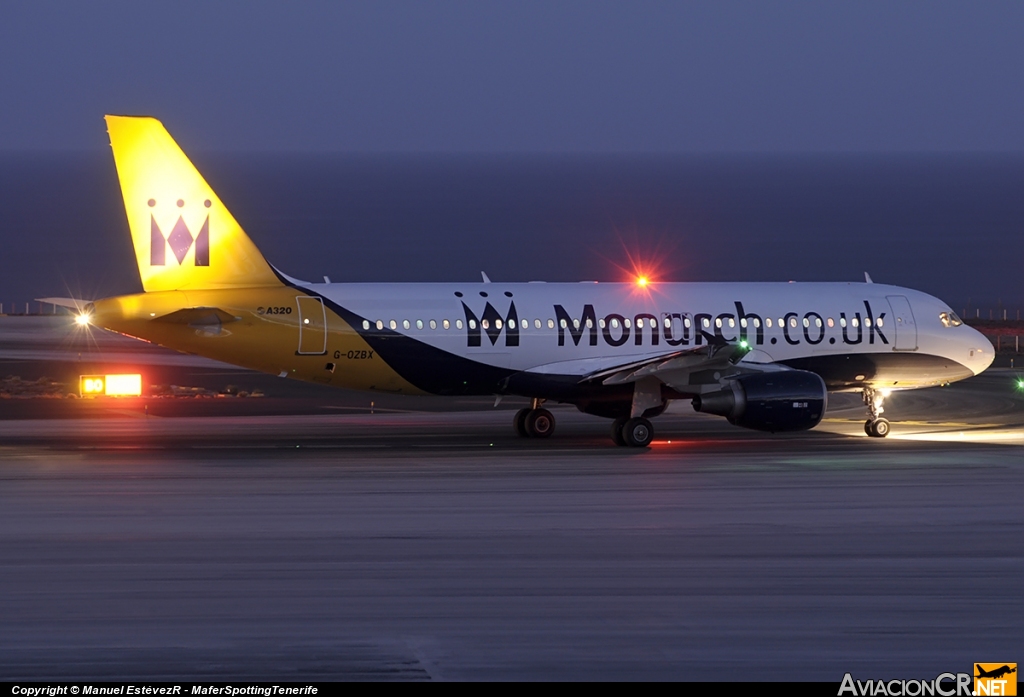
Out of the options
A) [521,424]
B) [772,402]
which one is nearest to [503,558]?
[772,402]

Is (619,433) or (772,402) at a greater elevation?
(772,402)

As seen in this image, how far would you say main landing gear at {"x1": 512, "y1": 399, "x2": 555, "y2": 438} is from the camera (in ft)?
128

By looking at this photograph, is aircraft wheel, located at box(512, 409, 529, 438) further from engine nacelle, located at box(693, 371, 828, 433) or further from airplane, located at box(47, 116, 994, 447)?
engine nacelle, located at box(693, 371, 828, 433)

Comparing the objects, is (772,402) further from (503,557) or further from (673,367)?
(503,557)

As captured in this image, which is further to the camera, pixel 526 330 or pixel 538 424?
pixel 538 424

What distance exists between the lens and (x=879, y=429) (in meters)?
39.1

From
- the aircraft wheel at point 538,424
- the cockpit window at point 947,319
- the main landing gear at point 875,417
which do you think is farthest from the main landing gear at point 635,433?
the cockpit window at point 947,319

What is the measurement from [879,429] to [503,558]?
19191 mm

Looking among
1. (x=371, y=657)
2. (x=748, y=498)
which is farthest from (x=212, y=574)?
(x=748, y=498)

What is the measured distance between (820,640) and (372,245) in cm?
16559

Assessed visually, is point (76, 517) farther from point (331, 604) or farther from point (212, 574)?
point (331, 604)

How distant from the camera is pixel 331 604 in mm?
19297

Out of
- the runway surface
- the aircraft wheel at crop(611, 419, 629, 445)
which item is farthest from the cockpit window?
the aircraft wheel at crop(611, 419, 629, 445)

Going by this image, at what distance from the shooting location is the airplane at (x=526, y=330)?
116 feet
